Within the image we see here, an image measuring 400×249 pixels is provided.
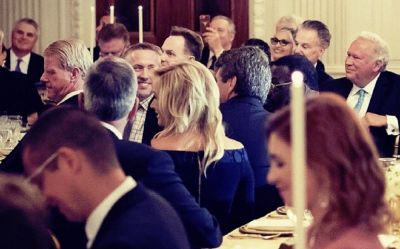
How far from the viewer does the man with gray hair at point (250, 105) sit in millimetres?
5641

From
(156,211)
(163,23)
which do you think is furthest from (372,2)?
(156,211)

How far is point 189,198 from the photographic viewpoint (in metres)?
4.20

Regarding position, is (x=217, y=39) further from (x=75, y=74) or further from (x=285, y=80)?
(x=75, y=74)

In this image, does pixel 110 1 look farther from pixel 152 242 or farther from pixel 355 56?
pixel 152 242

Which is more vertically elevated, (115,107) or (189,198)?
(115,107)

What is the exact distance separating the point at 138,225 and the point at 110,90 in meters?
1.64

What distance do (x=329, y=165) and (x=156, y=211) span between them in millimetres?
515

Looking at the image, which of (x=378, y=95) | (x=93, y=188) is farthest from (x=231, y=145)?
(x=378, y=95)

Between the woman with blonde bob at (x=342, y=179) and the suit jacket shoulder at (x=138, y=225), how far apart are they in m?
0.42

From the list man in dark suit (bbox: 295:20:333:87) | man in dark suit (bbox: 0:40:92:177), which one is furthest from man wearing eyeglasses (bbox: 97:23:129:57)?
man in dark suit (bbox: 0:40:92:177)

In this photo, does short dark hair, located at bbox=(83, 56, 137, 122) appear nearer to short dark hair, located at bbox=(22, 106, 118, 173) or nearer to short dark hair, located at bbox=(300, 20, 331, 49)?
short dark hair, located at bbox=(22, 106, 118, 173)

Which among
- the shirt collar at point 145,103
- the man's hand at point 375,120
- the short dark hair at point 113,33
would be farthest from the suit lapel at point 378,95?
the short dark hair at point 113,33

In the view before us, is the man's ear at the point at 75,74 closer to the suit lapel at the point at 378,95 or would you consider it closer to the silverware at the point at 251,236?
the silverware at the point at 251,236

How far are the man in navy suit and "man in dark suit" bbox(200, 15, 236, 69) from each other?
15.1 ft
